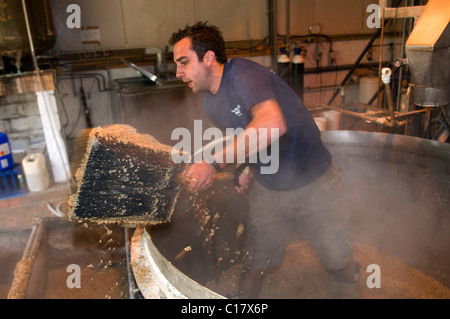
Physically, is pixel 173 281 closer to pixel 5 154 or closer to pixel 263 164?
pixel 263 164

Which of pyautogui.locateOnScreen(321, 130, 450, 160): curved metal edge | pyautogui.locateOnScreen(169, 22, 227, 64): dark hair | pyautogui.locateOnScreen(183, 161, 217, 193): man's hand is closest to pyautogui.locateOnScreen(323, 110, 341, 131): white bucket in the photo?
pyautogui.locateOnScreen(321, 130, 450, 160): curved metal edge

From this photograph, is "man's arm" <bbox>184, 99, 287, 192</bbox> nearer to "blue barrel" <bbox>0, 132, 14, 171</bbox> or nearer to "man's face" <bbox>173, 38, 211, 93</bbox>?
"man's face" <bbox>173, 38, 211, 93</bbox>

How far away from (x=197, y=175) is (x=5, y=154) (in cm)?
278

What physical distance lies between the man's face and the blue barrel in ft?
8.22

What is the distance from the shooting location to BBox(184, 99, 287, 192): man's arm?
1.58m

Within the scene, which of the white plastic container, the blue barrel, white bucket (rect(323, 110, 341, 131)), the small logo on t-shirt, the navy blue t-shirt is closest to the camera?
the navy blue t-shirt

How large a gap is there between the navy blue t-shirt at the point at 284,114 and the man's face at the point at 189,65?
10 cm

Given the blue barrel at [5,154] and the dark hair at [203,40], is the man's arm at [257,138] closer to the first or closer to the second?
the dark hair at [203,40]

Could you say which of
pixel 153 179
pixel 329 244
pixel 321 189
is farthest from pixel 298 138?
pixel 153 179

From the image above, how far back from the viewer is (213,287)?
2.54 meters

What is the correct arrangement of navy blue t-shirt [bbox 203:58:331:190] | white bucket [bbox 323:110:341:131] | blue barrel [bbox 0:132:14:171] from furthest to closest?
white bucket [bbox 323:110:341:131] → blue barrel [bbox 0:132:14:171] → navy blue t-shirt [bbox 203:58:331:190]
